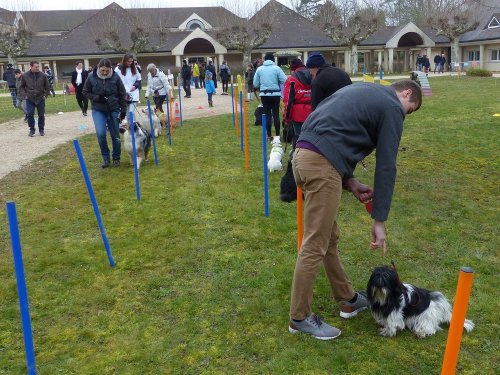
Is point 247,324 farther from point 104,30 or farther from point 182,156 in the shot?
point 104,30

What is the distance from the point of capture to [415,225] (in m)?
5.54

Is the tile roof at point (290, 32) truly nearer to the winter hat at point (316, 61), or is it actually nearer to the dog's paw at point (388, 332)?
the winter hat at point (316, 61)

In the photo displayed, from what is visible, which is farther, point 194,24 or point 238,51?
point 194,24

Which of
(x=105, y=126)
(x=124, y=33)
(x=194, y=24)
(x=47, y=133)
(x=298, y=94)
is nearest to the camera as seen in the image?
(x=298, y=94)

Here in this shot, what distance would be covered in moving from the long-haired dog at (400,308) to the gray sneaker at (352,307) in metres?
0.25

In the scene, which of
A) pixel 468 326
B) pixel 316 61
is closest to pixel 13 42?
pixel 316 61

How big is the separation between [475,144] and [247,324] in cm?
815

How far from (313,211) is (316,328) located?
A: 91 cm

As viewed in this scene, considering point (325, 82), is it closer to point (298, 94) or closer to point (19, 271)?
point (298, 94)

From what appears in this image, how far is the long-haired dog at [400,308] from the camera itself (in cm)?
328

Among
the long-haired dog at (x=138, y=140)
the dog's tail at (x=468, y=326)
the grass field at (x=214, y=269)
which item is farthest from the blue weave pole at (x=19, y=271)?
the long-haired dog at (x=138, y=140)

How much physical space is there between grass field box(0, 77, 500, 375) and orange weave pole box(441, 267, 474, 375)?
103 centimetres

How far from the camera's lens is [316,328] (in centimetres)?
338

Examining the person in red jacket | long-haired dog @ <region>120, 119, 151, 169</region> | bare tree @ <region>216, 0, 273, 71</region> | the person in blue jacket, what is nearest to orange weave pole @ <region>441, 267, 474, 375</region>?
the person in red jacket
